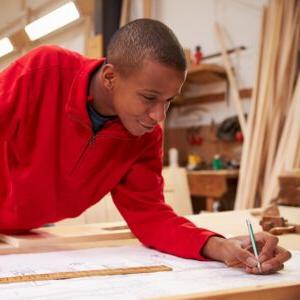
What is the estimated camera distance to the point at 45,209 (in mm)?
1295

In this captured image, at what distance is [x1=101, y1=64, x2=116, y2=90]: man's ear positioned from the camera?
112 cm

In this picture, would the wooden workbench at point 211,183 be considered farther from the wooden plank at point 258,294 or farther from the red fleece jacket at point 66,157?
the wooden plank at point 258,294

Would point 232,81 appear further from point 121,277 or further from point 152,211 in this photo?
point 121,277

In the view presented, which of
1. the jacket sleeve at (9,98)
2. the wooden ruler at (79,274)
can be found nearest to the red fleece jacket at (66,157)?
the jacket sleeve at (9,98)

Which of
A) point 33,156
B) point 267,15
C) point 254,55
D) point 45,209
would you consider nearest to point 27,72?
point 33,156

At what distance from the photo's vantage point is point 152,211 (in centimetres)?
124

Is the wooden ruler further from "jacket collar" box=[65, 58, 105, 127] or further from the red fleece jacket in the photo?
"jacket collar" box=[65, 58, 105, 127]

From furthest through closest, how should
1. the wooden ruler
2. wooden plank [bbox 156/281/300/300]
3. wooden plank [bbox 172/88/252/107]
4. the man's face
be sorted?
wooden plank [bbox 172/88/252/107] → the man's face → the wooden ruler → wooden plank [bbox 156/281/300/300]

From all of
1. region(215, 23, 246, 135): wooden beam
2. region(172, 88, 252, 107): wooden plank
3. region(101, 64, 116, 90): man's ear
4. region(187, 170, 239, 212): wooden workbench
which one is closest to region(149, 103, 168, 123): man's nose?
region(101, 64, 116, 90): man's ear

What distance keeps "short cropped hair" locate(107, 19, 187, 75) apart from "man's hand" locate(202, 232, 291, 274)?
0.40m

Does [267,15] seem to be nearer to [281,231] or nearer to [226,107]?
[226,107]

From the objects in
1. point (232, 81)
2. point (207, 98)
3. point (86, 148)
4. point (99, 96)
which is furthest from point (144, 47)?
point (207, 98)

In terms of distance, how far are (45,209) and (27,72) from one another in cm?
39

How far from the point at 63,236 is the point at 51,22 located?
61 cm
